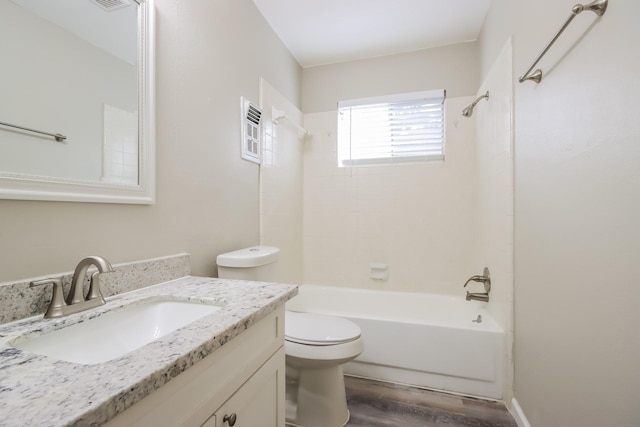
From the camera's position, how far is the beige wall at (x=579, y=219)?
28.7 inches

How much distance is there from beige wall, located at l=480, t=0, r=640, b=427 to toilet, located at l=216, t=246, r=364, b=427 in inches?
31.5

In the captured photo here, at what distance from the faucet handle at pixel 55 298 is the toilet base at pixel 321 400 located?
43.6 inches

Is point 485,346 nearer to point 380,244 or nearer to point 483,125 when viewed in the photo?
point 380,244

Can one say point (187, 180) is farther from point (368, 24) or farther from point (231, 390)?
point (368, 24)

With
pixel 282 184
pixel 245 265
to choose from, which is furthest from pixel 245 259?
pixel 282 184

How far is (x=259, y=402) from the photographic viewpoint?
2.67ft

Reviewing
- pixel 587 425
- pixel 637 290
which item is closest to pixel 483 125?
pixel 637 290

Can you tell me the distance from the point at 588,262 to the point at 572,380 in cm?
42

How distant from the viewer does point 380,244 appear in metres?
2.47

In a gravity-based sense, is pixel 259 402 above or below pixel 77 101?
below

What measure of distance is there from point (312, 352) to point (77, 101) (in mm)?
1320

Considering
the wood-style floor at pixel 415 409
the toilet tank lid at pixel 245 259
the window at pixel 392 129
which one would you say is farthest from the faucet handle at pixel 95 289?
the window at pixel 392 129

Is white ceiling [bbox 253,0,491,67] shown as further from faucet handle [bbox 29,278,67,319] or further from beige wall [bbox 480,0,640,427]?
faucet handle [bbox 29,278,67,319]

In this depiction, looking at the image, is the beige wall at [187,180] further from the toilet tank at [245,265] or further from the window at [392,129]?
the window at [392,129]
